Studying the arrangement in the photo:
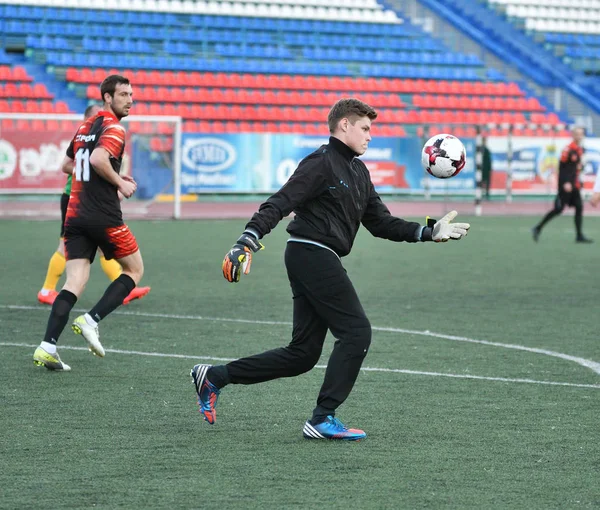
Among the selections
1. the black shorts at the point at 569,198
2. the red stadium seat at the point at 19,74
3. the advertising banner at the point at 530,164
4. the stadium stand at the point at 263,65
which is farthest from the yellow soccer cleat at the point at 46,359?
the advertising banner at the point at 530,164

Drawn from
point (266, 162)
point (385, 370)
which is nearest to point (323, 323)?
point (385, 370)

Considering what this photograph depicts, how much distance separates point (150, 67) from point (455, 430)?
2790 centimetres

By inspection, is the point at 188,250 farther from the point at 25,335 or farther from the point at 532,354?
the point at 532,354

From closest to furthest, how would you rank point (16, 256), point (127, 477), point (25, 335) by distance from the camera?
point (127, 477) < point (25, 335) < point (16, 256)

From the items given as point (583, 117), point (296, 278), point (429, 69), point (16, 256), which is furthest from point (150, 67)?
point (296, 278)

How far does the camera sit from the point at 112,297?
7.83 meters

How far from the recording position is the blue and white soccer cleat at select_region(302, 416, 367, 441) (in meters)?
5.70

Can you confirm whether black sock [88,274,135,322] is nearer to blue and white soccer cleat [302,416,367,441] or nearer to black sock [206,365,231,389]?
black sock [206,365,231,389]

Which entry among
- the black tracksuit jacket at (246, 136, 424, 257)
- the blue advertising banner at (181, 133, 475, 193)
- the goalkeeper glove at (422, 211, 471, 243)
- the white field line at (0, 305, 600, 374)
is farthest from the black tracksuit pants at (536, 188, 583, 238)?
the black tracksuit jacket at (246, 136, 424, 257)

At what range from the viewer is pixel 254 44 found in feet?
116

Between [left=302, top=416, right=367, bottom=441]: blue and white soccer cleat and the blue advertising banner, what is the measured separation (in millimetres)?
23091

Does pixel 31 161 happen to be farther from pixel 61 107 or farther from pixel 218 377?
pixel 218 377

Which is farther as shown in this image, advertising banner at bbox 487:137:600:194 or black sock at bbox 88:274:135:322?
advertising banner at bbox 487:137:600:194

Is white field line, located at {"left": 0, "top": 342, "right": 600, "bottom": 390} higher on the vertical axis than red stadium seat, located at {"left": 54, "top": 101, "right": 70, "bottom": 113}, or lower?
lower
